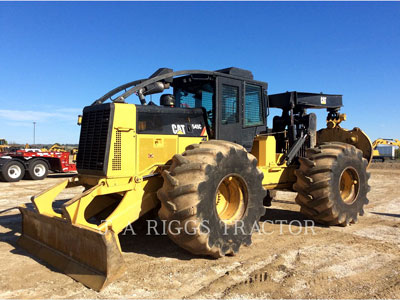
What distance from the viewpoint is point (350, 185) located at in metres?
7.48

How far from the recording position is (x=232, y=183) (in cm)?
539

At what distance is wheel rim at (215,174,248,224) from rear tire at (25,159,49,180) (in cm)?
1475

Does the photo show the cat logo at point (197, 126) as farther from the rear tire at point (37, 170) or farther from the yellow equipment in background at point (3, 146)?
the yellow equipment in background at point (3, 146)

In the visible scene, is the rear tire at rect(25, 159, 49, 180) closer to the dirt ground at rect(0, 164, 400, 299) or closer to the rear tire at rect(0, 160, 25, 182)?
the rear tire at rect(0, 160, 25, 182)

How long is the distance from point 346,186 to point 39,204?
6.11 meters

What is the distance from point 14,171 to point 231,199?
14929mm

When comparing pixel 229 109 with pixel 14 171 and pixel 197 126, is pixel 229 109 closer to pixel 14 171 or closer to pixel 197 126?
pixel 197 126

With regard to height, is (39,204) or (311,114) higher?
(311,114)

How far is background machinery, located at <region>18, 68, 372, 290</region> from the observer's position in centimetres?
448

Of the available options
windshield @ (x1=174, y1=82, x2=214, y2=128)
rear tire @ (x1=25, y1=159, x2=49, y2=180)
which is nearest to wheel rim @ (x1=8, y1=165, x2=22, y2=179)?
rear tire @ (x1=25, y1=159, x2=49, y2=180)

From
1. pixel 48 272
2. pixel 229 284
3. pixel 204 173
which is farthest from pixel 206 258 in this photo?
pixel 48 272

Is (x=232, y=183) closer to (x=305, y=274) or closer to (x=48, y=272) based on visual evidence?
(x=305, y=274)

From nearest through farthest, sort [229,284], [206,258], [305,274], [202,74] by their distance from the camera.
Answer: [229,284], [305,274], [206,258], [202,74]

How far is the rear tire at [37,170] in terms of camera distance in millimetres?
17359
